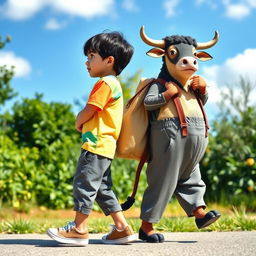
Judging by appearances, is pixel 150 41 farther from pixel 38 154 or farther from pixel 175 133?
pixel 38 154

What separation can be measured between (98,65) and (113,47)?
181mm

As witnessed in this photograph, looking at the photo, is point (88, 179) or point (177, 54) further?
point (177, 54)

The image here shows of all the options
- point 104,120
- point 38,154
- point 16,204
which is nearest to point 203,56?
point 104,120

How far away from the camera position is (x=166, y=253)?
2949 mm

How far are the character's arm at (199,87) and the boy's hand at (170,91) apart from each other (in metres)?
0.17

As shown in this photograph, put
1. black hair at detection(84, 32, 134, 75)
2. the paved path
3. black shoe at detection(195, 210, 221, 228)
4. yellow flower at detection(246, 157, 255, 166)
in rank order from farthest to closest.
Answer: yellow flower at detection(246, 157, 255, 166) → black hair at detection(84, 32, 134, 75) → black shoe at detection(195, 210, 221, 228) → the paved path

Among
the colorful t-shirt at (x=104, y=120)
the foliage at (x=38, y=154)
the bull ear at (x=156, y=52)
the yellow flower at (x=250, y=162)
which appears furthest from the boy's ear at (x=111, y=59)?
the yellow flower at (x=250, y=162)

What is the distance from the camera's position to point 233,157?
27.7 feet

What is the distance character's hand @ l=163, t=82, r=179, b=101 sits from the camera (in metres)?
3.42

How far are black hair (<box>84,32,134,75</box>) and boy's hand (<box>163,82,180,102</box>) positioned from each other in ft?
1.35

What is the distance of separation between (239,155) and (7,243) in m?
5.64

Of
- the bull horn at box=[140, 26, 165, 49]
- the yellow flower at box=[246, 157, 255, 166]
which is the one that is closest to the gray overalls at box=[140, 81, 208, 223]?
the bull horn at box=[140, 26, 165, 49]

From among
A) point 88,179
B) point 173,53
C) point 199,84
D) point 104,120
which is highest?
point 173,53

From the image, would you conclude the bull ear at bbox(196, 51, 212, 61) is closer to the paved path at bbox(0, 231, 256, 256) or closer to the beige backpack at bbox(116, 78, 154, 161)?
the beige backpack at bbox(116, 78, 154, 161)
